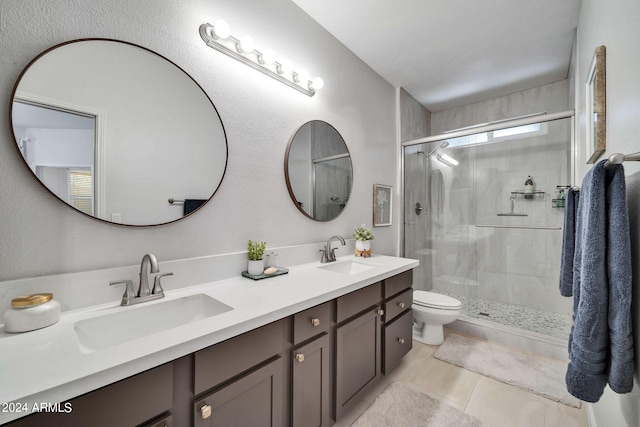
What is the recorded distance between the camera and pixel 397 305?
A: 71.5 inches

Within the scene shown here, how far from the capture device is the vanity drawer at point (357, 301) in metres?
1.32

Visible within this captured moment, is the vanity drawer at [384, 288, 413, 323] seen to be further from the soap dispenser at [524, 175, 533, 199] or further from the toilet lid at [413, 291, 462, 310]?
the soap dispenser at [524, 175, 533, 199]

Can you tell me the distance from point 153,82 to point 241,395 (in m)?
1.33

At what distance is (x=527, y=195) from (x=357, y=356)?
8.77 feet

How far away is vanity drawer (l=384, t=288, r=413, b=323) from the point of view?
1700 mm

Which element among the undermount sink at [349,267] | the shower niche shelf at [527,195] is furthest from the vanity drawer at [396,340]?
the shower niche shelf at [527,195]

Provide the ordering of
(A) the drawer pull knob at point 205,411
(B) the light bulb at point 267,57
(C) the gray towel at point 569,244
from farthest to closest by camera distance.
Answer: (B) the light bulb at point 267,57 → (C) the gray towel at point 569,244 → (A) the drawer pull knob at point 205,411

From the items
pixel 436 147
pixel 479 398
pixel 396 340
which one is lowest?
pixel 479 398

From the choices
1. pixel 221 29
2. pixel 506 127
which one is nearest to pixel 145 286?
pixel 221 29

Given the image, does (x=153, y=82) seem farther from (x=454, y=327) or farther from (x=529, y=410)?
(x=454, y=327)

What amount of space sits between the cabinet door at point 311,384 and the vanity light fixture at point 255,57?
153 cm

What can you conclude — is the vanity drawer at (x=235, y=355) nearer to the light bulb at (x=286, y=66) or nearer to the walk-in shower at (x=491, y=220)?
the light bulb at (x=286, y=66)

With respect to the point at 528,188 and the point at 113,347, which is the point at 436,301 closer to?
the point at 528,188

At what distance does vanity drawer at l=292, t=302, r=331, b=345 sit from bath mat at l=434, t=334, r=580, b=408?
57.2 inches
